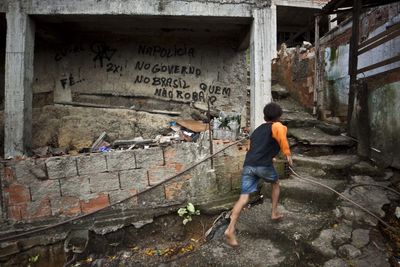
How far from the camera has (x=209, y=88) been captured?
609 centimetres

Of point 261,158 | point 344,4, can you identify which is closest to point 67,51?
point 261,158

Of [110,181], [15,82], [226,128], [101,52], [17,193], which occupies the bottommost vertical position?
[17,193]

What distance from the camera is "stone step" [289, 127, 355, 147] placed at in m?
5.18

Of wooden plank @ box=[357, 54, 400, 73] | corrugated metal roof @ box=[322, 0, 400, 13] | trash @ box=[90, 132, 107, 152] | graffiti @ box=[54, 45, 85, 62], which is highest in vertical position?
corrugated metal roof @ box=[322, 0, 400, 13]

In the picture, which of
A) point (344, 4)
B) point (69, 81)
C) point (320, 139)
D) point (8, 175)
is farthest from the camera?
point (69, 81)

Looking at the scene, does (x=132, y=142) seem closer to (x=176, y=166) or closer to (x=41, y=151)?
(x=176, y=166)

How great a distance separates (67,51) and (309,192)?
556 cm

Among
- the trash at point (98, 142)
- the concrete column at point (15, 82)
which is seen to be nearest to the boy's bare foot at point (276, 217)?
the trash at point (98, 142)

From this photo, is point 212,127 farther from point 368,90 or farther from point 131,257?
point 368,90

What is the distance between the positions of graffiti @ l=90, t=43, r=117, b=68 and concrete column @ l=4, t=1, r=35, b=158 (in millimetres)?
1697

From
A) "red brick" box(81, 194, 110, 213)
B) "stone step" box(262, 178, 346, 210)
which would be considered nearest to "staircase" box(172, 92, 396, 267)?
"stone step" box(262, 178, 346, 210)

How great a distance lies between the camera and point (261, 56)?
4.48 m

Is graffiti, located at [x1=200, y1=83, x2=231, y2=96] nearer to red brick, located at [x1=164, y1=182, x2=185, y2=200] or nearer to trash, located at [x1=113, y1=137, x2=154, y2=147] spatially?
trash, located at [x1=113, y1=137, x2=154, y2=147]

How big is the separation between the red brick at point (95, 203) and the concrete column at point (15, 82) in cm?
130
